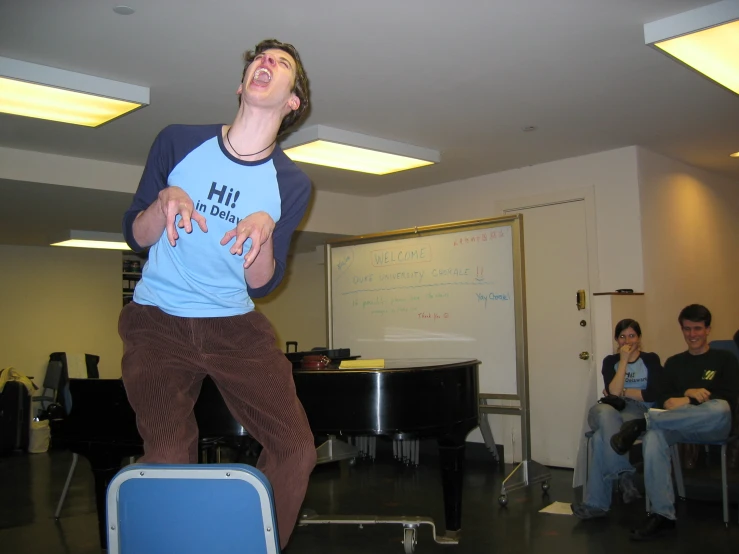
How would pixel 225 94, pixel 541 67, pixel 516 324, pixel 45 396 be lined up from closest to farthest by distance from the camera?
pixel 541 67
pixel 225 94
pixel 516 324
pixel 45 396

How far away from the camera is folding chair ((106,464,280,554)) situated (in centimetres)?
110

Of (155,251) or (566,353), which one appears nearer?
(155,251)

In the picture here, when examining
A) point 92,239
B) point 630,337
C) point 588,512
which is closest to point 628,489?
point 588,512

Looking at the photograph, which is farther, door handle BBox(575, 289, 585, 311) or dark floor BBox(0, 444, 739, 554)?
door handle BBox(575, 289, 585, 311)

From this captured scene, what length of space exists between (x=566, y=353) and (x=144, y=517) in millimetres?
4672

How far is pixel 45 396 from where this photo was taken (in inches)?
309

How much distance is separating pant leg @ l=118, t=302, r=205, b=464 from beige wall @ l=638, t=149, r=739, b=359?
14.4ft

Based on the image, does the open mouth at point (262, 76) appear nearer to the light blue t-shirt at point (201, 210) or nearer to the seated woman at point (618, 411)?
the light blue t-shirt at point (201, 210)

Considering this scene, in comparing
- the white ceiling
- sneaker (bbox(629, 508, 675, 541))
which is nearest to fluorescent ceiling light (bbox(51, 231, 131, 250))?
the white ceiling

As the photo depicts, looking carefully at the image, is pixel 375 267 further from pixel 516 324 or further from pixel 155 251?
pixel 155 251

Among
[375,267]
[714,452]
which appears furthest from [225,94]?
[714,452]

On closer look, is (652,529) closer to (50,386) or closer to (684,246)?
(684,246)

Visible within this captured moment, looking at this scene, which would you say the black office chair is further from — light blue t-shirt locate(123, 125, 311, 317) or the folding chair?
the folding chair

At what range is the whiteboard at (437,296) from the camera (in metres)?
4.79
